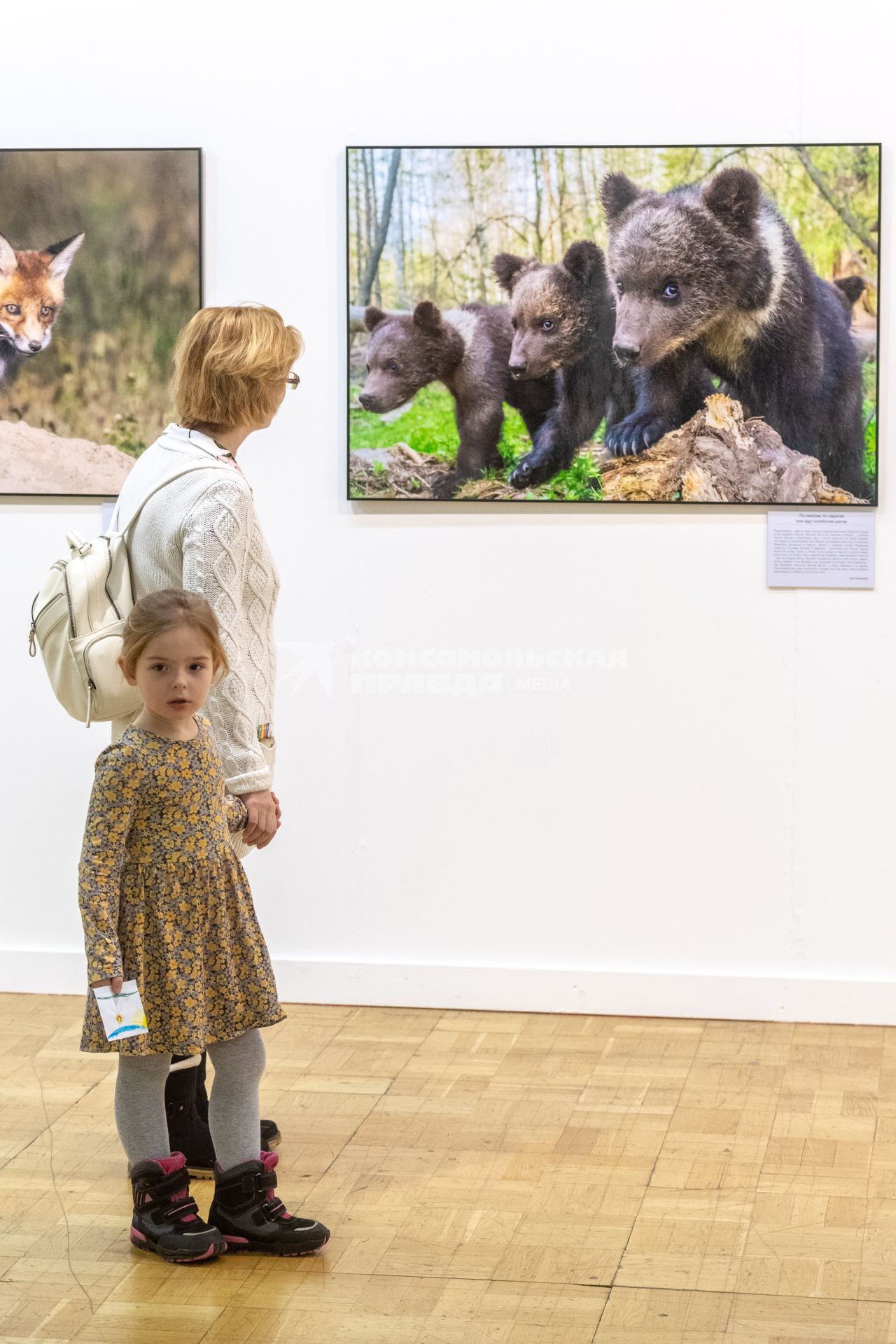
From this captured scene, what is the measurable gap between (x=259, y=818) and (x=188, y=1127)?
712mm

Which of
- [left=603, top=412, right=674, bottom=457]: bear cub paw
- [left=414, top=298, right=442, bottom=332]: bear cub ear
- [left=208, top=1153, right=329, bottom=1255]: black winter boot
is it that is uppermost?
[left=414, top=298, right=442, bottom=332]: bear cub ear

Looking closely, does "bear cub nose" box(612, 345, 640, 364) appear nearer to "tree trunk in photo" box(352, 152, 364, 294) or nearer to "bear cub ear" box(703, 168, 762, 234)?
"bear cub ear" box(703, 168, 762, 234)

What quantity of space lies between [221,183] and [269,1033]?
2.11m

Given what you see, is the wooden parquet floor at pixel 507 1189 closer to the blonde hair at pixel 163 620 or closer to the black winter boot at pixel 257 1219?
the black winter boot at pixel 257 1219

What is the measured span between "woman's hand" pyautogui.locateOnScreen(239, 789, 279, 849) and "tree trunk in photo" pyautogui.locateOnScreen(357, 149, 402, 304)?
1706mm

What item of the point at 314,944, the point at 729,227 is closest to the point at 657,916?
the point at 314,944

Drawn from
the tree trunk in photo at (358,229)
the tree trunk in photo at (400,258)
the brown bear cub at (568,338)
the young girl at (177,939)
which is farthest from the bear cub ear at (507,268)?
the young girl at (177,939)

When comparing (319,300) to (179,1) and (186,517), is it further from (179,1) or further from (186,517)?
(186,517)

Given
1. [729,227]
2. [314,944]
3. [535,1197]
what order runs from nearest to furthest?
[535,1197] < [729,227] < [314,944]

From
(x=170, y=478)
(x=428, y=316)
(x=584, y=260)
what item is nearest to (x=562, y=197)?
(x=584, y=260)

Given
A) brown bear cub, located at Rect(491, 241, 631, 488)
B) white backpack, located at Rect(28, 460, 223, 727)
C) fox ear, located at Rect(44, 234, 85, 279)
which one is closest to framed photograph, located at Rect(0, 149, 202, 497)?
fox ear, located at Rect(44, 234, 85, 279)

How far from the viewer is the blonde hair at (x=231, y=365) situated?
106 inches

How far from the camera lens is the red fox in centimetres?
403

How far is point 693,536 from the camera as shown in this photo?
12.9 ft
